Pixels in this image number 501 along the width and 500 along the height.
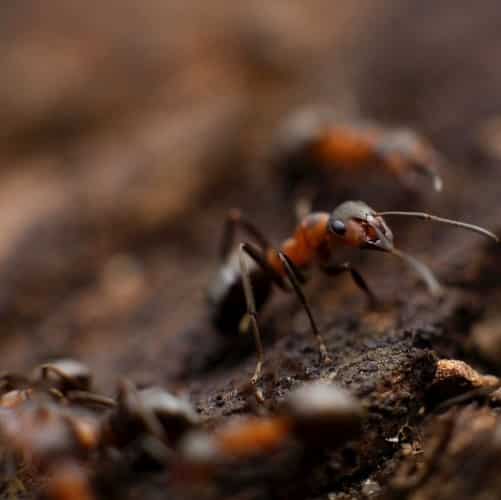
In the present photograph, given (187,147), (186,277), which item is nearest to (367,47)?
(187,147)

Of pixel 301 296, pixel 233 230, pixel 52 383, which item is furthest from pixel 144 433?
pixel 233 230

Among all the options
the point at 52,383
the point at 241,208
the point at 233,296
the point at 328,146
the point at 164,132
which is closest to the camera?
the point at 52,383

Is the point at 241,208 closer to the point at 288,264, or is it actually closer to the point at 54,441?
the point at 288,264

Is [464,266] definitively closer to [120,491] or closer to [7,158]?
[120,491]

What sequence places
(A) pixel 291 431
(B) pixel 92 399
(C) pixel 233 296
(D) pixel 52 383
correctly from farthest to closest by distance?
(C) pixel 233 296 → (D) pixel 52 383 → (B) pixel 92 399 → (A) pixel 291 431

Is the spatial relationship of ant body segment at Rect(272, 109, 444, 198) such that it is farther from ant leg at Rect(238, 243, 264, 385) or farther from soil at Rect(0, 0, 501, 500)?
ant leg at Rect(238, 243, 264, 385)

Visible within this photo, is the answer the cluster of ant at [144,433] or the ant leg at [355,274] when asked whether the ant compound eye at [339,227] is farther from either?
the cluster of ant at [144,433]

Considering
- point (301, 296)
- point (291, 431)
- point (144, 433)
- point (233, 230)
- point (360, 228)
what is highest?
point (233, 230)
